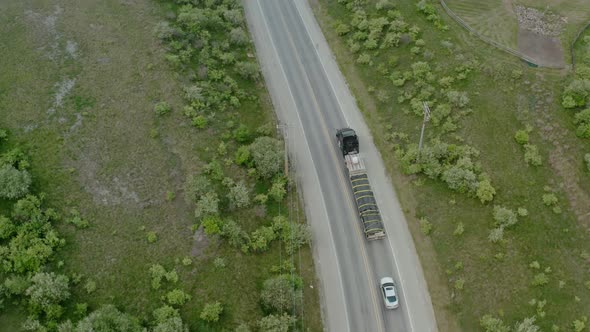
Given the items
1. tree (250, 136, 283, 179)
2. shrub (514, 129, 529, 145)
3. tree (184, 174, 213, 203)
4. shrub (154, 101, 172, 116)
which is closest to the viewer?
tree (184, 174, 213, 203)

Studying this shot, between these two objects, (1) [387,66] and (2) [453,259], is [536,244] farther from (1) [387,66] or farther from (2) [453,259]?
(1) [387,66]

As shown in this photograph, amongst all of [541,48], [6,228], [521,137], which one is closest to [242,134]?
[6,228]

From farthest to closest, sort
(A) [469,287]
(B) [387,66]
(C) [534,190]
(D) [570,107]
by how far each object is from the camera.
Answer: (B) [387,66] < (D) [570,107] < (C) [534,190] < (A) [469,287]

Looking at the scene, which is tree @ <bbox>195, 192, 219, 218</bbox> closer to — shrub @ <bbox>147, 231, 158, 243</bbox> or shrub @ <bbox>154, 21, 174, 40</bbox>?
shrub @ <bbox>147, 231, 158, 243</bbox>

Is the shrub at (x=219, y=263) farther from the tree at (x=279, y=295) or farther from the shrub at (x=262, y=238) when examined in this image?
the tree at (x=279, y=295)

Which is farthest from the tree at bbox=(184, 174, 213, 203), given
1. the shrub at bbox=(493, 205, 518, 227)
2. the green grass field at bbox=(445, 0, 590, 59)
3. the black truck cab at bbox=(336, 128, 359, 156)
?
the green grass field at bbox=(445, 0, 590, 59)

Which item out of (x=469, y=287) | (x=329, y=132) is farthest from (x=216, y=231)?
(x=469, y=287)
